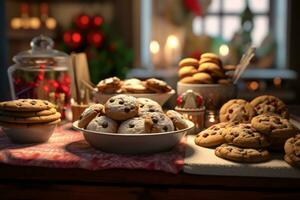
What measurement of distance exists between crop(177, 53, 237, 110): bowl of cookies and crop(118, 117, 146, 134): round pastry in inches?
15.4

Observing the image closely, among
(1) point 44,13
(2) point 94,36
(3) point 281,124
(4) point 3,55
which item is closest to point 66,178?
(3) point 281,124

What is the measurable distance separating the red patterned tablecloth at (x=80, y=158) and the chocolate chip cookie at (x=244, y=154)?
9 centimetres

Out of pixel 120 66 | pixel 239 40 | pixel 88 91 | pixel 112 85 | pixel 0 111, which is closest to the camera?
pixel 0 111

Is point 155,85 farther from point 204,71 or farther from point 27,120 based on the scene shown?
point 27,120

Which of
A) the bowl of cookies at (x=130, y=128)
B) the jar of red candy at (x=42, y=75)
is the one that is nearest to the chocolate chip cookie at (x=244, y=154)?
the bowl of cookies at (x=130, y=128)

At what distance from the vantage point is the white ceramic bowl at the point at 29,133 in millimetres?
1099

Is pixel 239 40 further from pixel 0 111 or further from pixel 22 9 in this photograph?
pixel 0 111

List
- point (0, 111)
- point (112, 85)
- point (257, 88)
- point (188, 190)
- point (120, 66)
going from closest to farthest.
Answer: point (188, 190) → point (0, 111) → point (112, 85) → point (120, 66) → point (257, 88)

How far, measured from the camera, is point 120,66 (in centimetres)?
288

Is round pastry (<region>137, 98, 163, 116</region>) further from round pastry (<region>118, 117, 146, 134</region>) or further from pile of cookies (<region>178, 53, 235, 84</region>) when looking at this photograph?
pile of cookies (<region>178, 53, 235, 84</region>)

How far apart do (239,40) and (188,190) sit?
3102 millimetres

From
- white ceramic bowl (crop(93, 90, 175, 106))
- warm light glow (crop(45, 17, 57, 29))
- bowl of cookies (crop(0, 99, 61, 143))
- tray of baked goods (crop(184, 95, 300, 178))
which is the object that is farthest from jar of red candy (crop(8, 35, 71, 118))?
warm light glow (crop(45, 17, 57, 29))

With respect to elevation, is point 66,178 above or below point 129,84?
below

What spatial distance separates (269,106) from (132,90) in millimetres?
378
